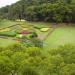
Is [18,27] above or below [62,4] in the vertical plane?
below

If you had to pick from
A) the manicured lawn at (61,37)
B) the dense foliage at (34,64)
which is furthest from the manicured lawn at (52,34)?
the dense foliage at (34,64)

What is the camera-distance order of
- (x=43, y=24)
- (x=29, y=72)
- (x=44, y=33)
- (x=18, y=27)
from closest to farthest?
(x=29, y=72), (x=44, y=33), (x=18, y=27), (x=43, y=24)

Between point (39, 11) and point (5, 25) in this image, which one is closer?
point (5, 25)

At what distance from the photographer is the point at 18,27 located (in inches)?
1264

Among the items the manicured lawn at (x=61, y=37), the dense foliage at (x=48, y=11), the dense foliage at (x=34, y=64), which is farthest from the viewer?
the dense foliage at (x=48, y=11)

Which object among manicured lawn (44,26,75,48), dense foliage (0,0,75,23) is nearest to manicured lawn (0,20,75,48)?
manicured lawn (44,26,75,48)

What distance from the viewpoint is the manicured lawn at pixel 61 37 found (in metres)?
26.3

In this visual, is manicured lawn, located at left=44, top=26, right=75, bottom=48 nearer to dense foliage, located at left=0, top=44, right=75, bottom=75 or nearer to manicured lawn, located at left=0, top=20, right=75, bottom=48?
manicured lawn, located at left=0, top=20, right=75, bottom=48

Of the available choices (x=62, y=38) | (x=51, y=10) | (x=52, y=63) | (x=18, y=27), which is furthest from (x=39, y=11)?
(x=52, y=63)

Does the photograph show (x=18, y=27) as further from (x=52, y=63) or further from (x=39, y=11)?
(x=52, y=63)

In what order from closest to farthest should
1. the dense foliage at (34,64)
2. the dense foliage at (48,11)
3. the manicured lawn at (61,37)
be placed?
the dense foliage at (34,64)
the manicured lawn at (61,37)
the dense foliage at (48,11)

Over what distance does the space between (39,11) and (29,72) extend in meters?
22.5

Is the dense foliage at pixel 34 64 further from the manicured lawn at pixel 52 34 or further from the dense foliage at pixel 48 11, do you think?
the dense foliage at pixel 48 11

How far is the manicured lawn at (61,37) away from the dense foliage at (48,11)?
7.58 feet
